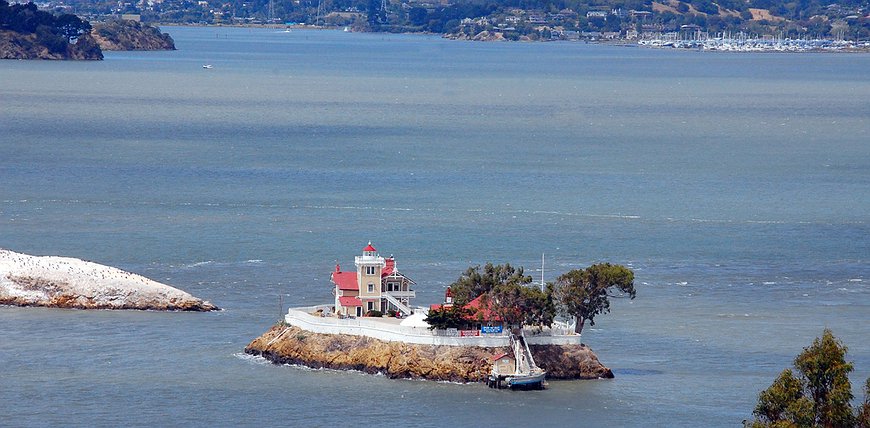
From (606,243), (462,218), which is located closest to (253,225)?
(462,218)

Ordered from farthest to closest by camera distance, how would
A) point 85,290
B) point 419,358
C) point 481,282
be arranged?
1. point 85,290
2. point 481,282
3. point 419,358

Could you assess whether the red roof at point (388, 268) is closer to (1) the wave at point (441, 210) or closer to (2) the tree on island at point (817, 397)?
(2) the tree on island at point (817, 397)

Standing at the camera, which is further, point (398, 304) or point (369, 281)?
point (369, 281)

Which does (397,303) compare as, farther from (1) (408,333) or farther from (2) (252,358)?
(2) (252,358)

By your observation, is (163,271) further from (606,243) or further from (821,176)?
(821,176)

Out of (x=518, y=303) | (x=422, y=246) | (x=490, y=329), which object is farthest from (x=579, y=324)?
(x=422, y=246)

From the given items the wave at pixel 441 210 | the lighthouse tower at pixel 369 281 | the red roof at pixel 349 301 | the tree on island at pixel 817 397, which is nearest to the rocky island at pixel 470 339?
the red roof at pixel 349 301

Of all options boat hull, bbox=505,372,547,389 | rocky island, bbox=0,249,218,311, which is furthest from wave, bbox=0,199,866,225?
boat hull, bbox=505,372,547,389
